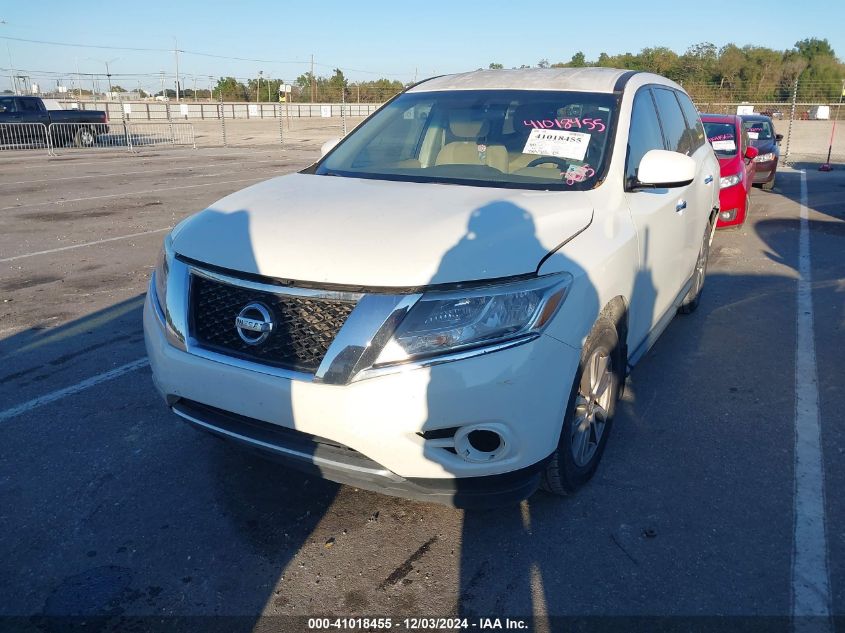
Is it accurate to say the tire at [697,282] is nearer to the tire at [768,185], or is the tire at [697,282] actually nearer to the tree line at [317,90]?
the tire at [768,185]

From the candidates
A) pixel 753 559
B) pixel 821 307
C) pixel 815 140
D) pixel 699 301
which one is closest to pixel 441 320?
pixel 753 559

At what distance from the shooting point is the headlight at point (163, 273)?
304 centimetres

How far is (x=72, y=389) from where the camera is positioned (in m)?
4.38

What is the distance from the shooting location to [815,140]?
1163 inches

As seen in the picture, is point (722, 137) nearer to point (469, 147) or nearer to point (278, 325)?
point (469, 147)

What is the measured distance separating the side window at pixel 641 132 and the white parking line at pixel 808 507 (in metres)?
1.70

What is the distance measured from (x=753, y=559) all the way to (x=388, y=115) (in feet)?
10.5

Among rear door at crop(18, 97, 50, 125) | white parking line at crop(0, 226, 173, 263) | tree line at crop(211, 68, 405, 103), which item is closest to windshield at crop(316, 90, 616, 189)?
white parking line at crop(0, 226, 173, 263)

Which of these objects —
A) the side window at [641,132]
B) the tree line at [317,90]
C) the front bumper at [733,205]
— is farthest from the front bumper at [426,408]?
the tree line at [317,90]

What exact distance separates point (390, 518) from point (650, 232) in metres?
1.99

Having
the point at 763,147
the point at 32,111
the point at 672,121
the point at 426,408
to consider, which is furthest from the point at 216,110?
the point at 426,408

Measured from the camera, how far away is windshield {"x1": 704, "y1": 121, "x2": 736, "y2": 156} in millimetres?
10414

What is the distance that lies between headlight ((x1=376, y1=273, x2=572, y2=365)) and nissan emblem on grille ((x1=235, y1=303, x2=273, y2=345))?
18.7 inches

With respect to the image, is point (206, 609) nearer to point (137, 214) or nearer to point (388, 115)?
point (388, 115)
